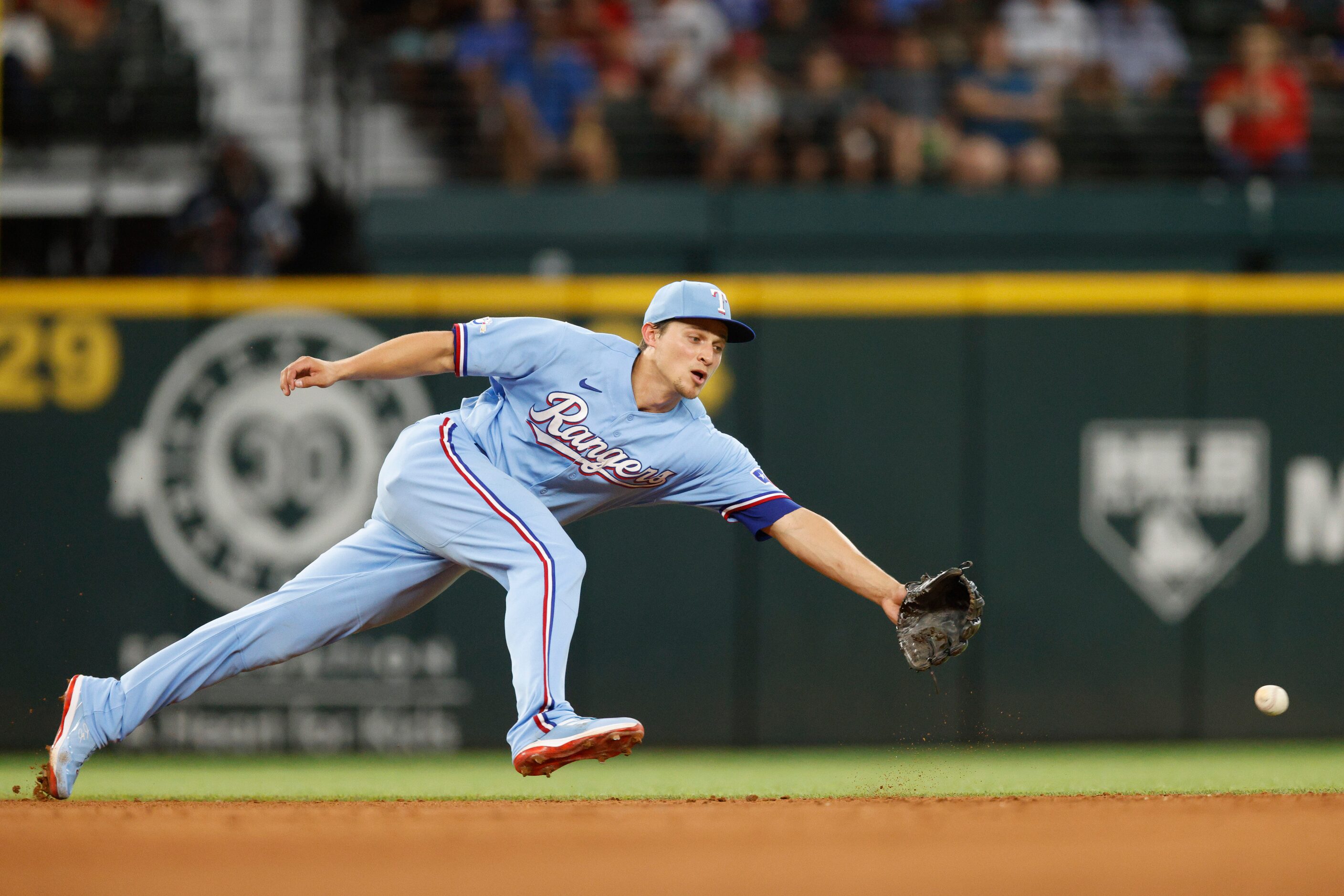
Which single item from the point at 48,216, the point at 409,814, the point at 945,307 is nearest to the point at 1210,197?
the point at 945,307

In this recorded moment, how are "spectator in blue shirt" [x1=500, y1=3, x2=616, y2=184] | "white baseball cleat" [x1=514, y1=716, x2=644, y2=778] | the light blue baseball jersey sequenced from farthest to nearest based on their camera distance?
"spectator in blue shirt" [x1=500, y1=3, x2=616, y2=184] < the light blue baseball jersey < "white baseball cleat" [x1=514, y1=716, x2=644, y2=778]

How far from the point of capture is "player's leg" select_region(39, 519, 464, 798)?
484 centimetres

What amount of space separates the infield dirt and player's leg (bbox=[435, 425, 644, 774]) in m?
0.32

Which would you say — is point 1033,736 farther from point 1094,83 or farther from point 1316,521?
point 1094,83

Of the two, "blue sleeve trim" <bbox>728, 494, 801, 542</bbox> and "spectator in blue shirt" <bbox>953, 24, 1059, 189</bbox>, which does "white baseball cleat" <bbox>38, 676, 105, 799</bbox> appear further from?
"spectator in blue shirt" <bbox>953, 24, 1059, 189</bbox>

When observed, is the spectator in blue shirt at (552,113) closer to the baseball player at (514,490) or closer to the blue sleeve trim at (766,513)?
the baseball player at (514,490)

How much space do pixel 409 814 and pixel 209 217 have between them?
521 cm

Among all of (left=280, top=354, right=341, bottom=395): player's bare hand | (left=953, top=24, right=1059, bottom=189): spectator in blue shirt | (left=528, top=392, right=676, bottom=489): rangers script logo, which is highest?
(left=953, top=24, right=1059, bottom=189): spectator in blue shirt

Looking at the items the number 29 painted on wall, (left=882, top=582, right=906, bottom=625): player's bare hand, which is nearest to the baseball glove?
(left=882, top=582, right=906, bottom=625): player's bare hand

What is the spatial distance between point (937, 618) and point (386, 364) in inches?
73.6

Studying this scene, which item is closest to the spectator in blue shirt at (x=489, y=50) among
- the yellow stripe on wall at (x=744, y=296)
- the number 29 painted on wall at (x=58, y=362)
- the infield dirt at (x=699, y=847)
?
the yellow stripe on wall at (x=744, y=296)

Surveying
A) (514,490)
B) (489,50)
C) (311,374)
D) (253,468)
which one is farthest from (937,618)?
(489,50)

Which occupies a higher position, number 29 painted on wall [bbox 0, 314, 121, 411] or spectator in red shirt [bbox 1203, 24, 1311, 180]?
spectator in red shirt [bbox 1203, 24, 1311, 180]

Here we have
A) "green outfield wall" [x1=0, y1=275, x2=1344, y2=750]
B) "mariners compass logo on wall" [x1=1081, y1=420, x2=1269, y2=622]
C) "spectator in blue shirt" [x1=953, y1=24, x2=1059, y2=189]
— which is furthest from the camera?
"spectator in blue shirt" [x1=953, y1=24, x2=1059, y2=189]
